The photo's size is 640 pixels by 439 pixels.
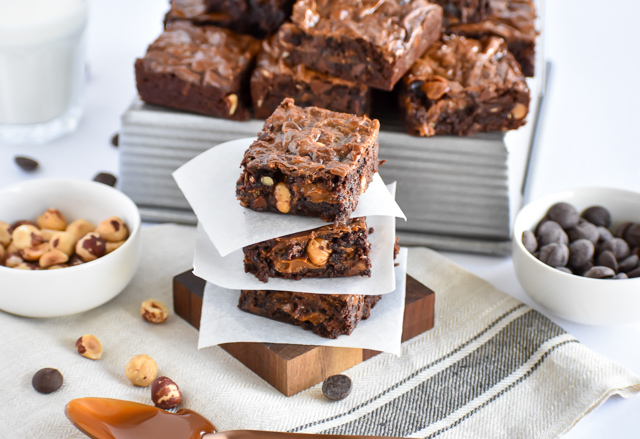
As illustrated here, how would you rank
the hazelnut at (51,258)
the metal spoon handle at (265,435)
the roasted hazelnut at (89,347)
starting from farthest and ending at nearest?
the hazelnut at (51,258)
the roasted hazelnut at (89,347)
the metal spoon handle at (265,435)

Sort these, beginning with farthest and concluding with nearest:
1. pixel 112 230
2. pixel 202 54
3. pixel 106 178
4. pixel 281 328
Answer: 1. pixel 106 178
2. pixel 202 54
3. pixel 112 230
4. pixel 281 328

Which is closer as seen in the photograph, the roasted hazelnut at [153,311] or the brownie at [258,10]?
the roasted hazelnut at [153,311]

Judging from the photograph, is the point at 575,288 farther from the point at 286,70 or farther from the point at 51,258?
the point at 51,258

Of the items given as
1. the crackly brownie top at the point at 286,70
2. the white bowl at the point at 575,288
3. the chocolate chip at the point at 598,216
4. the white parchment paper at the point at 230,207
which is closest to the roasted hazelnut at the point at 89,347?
the white parchment paper at the point at 230,207

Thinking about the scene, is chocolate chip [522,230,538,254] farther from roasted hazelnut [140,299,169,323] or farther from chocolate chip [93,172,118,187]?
chocolate chip [93,172,118,187]

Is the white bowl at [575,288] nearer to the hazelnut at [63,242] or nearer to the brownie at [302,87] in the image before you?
the brownie at [302,87]

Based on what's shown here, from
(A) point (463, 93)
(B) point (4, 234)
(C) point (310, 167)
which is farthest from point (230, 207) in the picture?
(A) point (463, 93)
